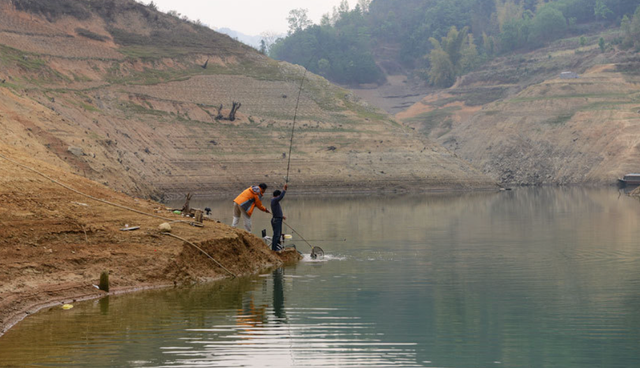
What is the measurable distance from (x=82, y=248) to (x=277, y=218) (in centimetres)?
761

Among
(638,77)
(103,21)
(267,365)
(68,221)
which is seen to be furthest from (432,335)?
(638,77)

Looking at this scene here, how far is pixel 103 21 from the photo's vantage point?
106688 millimetres

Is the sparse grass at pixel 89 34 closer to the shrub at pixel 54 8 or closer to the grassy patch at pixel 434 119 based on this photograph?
the shrub at pixel 54 8

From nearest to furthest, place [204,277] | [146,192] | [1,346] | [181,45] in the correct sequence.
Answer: [1,346], [204,277], [146,192], [181,45]

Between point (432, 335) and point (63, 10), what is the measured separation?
95602 millimetres

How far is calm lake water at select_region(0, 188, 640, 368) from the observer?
15.4 meters

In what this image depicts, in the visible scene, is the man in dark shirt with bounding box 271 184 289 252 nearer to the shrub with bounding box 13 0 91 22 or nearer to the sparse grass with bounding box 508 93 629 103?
the shrub with bounding box 13 0 91 22

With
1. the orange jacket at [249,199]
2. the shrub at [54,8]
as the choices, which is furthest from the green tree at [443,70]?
the orange jacket at [249,199]

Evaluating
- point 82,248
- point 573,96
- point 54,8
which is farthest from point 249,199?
point 573,96

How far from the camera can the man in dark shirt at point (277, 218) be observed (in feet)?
94.7

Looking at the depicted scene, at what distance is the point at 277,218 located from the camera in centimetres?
2911

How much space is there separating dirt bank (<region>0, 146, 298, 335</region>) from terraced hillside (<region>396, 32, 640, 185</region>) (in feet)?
285

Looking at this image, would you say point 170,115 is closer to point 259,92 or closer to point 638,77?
point 259,92

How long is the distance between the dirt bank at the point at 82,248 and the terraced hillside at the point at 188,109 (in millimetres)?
43360
